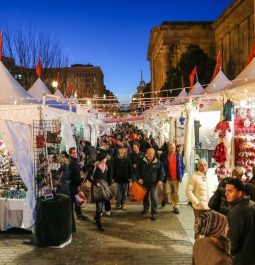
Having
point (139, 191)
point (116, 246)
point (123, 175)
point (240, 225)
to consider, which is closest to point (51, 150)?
point (116, 246)

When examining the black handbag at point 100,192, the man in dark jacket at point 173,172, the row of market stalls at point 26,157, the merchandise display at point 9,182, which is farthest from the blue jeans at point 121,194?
the merchandise display at point 9,182

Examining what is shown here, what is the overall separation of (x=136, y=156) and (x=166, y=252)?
5307 mm

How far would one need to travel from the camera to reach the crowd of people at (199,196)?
3490 mm

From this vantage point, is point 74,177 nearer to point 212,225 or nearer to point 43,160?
point 43,160

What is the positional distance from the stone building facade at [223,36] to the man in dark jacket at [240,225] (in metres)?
34.1

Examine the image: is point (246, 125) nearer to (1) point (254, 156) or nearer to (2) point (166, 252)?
(1) point (254, 156)

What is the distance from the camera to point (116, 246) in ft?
27.4

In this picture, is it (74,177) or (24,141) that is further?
(74,177)

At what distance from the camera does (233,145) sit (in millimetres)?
9445

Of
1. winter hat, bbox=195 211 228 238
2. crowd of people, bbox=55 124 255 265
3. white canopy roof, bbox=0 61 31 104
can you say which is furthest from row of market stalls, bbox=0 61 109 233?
winter hat, bbox=195 211 228 238

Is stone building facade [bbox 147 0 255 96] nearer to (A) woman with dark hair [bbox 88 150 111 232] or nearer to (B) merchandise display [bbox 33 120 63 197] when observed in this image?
(A) woman with dark hair [bbox 88 150 111 232]

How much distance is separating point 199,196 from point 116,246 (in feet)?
6.15

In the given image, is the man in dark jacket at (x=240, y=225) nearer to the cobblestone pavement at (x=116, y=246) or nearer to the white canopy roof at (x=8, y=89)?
the cobblestone pavement at (x=116, y=246)

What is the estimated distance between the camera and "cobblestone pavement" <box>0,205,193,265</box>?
7586mm
